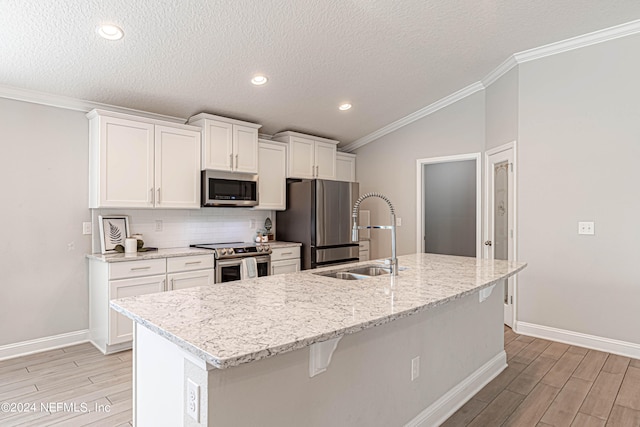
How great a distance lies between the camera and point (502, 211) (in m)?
4.29

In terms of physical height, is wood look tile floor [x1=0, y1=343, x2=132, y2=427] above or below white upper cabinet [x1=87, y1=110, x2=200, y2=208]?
below

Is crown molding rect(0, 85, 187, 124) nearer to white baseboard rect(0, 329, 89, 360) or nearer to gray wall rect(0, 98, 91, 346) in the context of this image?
gray wall rect(0, 98, 91, 346)

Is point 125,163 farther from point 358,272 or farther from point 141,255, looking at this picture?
point 358,272

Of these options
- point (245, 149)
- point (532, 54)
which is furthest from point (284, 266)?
point (532, 54)

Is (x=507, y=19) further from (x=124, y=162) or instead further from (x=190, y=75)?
(x=124, y=162)

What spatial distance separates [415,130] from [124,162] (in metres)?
3.77

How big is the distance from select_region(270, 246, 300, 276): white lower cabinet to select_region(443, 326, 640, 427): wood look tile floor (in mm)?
2483

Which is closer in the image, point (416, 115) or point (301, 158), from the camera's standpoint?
point (301, 158)

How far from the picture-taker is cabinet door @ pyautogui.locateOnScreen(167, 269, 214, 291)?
359 cm

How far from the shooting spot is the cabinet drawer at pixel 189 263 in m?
3.60

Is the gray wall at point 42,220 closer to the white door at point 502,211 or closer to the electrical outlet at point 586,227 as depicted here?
the white door at point 502,211

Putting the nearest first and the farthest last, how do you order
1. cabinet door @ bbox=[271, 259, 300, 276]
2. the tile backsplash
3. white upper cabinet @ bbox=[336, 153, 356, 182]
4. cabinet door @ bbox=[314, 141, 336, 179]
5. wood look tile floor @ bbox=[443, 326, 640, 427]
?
1. wood look tile floor @ bbox=[443, 326, 640, 427]
2. the tile backsplash
3. cabinet door @ bbox=[271, 259, 300, 276]
4. cabinet door @ bbox=[314, 141, 336, 179]
5. white upper cabinet @ bbox=[336, 153, 356, 182]

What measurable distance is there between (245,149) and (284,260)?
55.3 inches

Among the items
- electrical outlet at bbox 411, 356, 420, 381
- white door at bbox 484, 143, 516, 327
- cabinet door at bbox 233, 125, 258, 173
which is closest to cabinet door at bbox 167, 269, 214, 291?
cabinet door at bbox 233, 125, 258, 173
